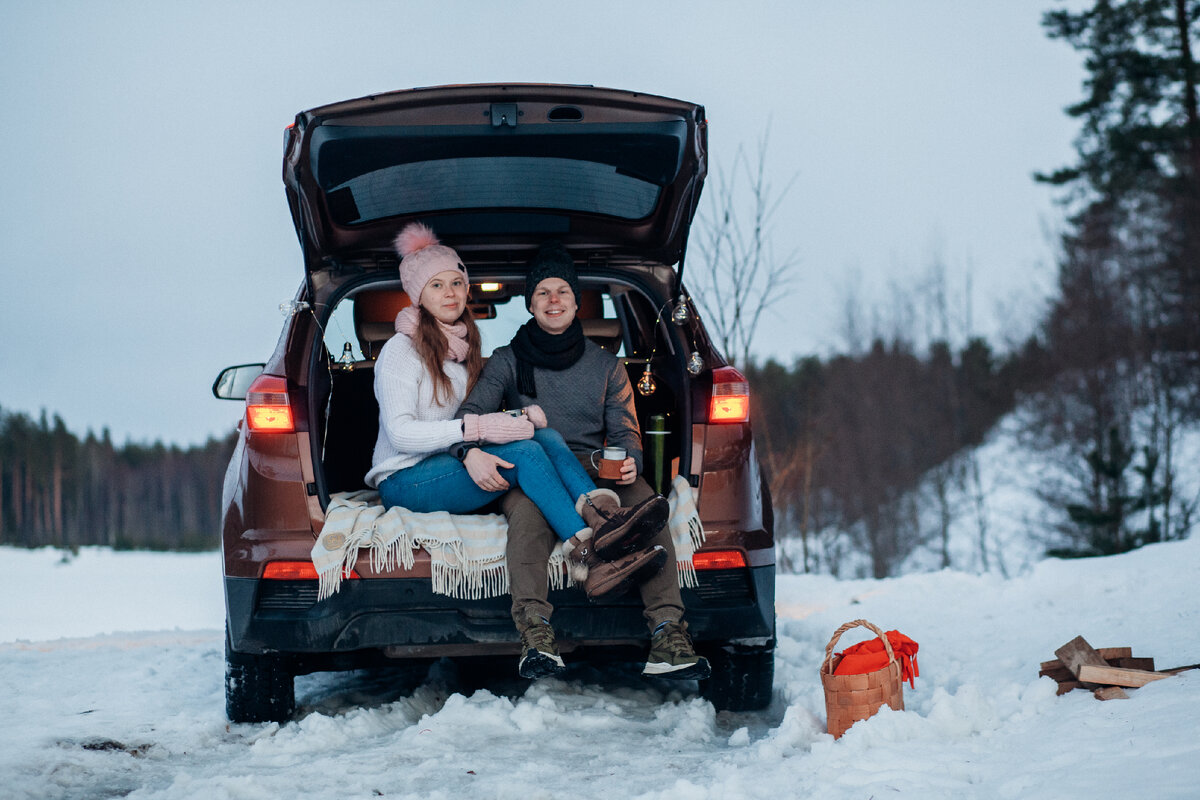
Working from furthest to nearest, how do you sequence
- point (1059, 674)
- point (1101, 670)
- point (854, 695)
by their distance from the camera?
point (1059, 674) → point (1101, 670) → point (854, 695)

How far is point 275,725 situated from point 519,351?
168 cm

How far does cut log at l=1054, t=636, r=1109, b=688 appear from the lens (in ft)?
10.7

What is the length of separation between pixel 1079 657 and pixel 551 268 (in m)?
2.37

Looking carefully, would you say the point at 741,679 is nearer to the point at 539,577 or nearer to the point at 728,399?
the point at 539,577

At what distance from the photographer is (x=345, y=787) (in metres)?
2.82

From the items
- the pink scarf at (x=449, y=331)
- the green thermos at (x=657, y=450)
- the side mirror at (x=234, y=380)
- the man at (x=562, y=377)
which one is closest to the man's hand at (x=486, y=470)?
the man at (x=562, y=377)

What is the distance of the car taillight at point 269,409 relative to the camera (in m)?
3.34

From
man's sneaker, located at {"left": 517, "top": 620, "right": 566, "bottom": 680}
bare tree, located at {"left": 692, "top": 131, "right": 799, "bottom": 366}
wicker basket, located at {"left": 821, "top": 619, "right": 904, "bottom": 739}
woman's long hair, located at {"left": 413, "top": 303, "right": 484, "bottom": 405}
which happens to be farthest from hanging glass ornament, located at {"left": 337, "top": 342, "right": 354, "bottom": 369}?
bare tree, located at {"left": 692, "top": 131, "right": 799, "bottom": 366}

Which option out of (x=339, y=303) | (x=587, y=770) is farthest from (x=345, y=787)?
(x=339, y=303)

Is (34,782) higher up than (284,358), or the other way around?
(284,358)

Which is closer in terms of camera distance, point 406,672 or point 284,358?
point 284,358

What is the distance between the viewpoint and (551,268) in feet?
12.7

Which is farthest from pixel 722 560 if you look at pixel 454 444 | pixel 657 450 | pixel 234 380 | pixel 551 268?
pixel 234 380

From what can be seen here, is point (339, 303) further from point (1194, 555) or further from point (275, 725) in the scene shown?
point (1194, 555)
